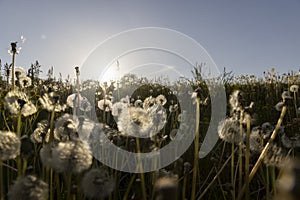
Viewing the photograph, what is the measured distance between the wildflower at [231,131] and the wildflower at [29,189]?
3.82 feet

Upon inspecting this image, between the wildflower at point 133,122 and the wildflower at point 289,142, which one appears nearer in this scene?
the wildflower at point 133,122

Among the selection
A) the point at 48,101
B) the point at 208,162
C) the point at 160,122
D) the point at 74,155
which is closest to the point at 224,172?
the point at 208,162

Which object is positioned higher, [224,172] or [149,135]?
[149,135]

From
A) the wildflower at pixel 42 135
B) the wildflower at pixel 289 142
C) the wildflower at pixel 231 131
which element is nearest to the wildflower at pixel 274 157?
the wildflower at pixel 231 131

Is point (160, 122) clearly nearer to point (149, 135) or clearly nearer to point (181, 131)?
point (149, 135)

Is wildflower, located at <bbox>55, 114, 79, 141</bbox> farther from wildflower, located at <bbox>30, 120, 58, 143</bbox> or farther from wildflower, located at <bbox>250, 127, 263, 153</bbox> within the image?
wildflower, located at <bbox>250, 127, 263, 153</bbox>

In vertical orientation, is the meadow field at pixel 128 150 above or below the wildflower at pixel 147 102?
below

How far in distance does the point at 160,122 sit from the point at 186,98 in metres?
3.15

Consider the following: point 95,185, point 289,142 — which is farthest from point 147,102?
point 95,185

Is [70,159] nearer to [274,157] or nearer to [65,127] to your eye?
[65,127]

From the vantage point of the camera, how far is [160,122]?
7.66 feet

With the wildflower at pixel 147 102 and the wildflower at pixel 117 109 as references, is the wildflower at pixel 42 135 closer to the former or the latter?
the wildflower at pixel 117 109

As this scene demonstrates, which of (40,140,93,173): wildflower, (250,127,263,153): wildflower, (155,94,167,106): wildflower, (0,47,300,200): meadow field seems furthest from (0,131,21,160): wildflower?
(155,94,167,106): wildflower

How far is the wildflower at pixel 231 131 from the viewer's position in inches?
78.4
